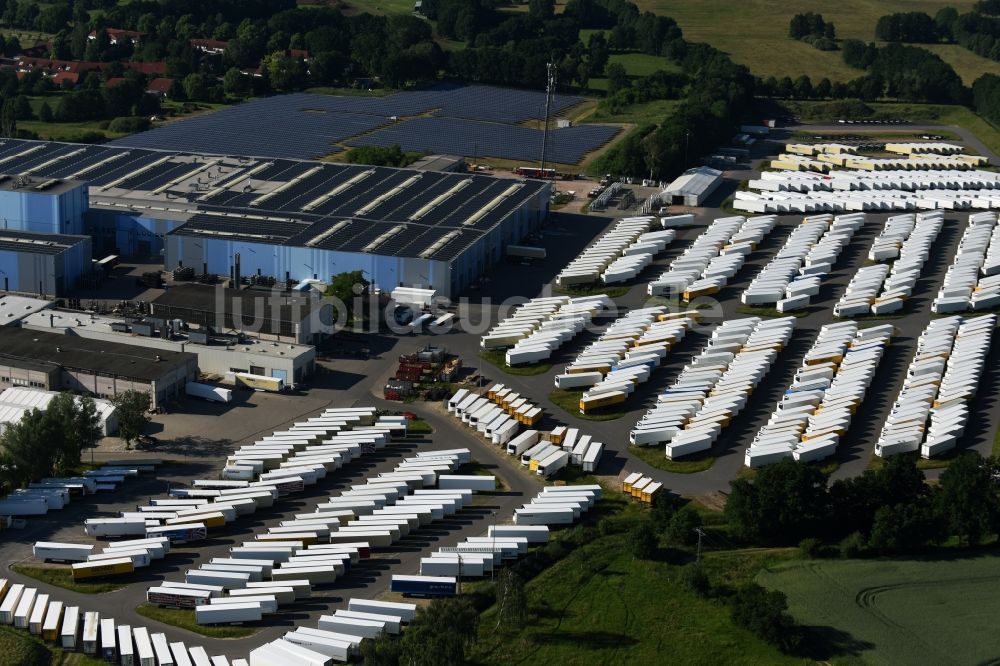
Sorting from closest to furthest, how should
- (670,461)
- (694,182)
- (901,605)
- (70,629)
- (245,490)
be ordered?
1. (70,629)
2. (901,605)
3. (245,490)
4. (670,461)
5. (694,182)

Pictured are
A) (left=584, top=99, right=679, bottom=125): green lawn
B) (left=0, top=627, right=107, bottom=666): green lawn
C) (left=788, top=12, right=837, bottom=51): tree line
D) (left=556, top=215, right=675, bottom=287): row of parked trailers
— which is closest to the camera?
(left=0, top=627, right=107, bottom=666): green lawn

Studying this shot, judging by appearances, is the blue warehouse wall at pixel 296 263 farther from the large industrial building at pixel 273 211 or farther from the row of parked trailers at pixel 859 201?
the row of parked trailers at pixel 859 201

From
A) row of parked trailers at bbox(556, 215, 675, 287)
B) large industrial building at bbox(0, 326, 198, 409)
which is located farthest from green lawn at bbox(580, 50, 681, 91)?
large industrial building at bbox(0, 326, 198, 409)

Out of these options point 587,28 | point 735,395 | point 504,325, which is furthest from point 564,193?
point 587,28

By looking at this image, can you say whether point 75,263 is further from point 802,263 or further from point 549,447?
point 802,263

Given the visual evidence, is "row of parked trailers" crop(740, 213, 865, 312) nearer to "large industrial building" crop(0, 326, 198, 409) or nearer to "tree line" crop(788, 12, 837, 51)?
"large industrial building" crop(0, 326, 198, 409)

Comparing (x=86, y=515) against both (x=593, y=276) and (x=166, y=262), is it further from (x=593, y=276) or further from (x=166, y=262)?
(x=593, y=276)

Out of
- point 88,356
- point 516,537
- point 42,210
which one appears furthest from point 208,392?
point 42,210
